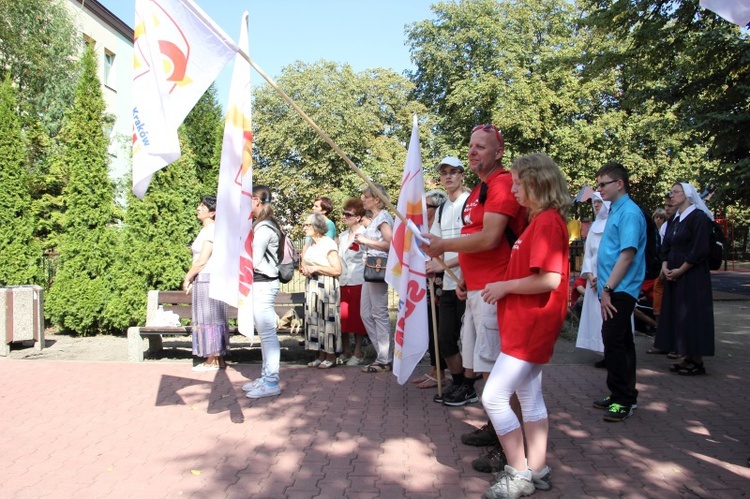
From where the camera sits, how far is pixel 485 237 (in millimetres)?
3898

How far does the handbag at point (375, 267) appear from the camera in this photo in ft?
23.0

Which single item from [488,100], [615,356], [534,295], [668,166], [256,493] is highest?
[488,100]

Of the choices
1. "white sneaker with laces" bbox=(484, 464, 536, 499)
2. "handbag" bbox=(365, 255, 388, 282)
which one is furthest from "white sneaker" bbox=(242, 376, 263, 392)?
"white sneaker with laces" bbox=(484, 464, 536, 499)

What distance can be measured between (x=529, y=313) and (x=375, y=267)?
3.61m

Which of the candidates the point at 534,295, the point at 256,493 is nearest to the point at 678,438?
the point at 534,295

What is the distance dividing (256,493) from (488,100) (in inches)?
1201

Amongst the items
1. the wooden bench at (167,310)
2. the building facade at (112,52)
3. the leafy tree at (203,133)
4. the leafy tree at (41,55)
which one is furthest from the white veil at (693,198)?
the building facade at (112,52)

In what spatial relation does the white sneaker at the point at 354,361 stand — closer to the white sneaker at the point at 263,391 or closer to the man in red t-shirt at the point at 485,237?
the white sneaker at the point at 263,391

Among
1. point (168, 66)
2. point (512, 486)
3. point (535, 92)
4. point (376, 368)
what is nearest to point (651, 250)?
point (512, 486)

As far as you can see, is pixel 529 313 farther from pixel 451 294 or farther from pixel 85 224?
pixel 85 224

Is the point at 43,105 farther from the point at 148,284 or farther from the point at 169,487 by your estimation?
the point at 169,487

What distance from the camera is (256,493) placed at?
3865 mm

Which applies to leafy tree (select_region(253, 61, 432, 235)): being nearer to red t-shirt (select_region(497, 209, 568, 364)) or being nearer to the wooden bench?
the wooden bench

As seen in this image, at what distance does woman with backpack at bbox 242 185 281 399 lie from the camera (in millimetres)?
6074
